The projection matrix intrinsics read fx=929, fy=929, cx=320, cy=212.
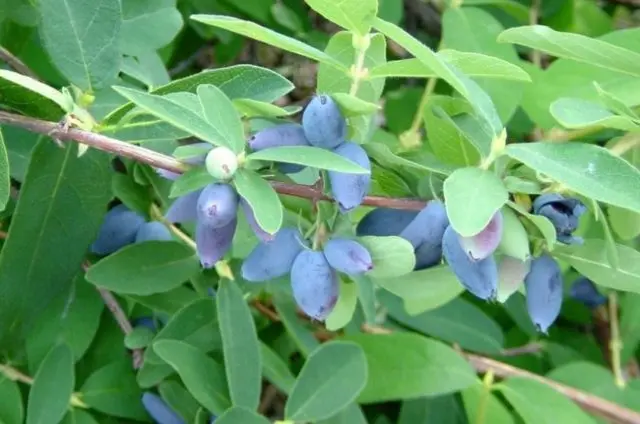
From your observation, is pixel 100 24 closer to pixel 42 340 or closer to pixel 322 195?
pixel 322 195

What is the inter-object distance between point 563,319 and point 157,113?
39.9 inches

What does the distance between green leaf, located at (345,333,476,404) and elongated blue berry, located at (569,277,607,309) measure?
32 cm

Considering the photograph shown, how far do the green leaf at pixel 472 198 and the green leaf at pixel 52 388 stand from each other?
1.40 feet

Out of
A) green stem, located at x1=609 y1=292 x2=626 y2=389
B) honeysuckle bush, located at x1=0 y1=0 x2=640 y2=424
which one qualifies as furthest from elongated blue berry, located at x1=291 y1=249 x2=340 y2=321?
green stem, located at x1=609 y1=292 x2=626 y2=389

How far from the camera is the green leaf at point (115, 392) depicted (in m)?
0.92

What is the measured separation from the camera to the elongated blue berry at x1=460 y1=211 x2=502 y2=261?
1.91 feet

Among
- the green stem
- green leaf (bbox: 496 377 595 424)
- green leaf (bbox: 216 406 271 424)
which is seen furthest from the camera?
the green stem

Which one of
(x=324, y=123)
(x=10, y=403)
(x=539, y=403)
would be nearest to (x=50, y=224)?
(x=10, y=403)

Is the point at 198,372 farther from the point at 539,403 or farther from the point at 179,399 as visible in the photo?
the point at 539,403

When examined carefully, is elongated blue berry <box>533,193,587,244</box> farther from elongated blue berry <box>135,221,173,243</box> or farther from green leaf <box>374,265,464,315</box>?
elongated blue berry <box>135,221,173,243</box>

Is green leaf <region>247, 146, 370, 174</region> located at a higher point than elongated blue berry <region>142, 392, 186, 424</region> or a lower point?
higher

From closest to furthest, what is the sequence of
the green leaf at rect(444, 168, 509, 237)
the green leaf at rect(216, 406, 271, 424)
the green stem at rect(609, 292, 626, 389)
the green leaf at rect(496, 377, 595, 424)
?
the green leaf at rect(444, 168, 509, 237), the green leaf at rect(216, 406, 271, 424), the green leaf at rect(496, 377, 595, 424), the green stem at rect(609, 292, 626, 389)

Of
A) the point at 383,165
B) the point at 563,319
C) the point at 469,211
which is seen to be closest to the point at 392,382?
the point at 383,165

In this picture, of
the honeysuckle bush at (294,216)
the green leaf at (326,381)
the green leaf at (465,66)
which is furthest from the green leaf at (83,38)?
the green leaf at (326,381)
